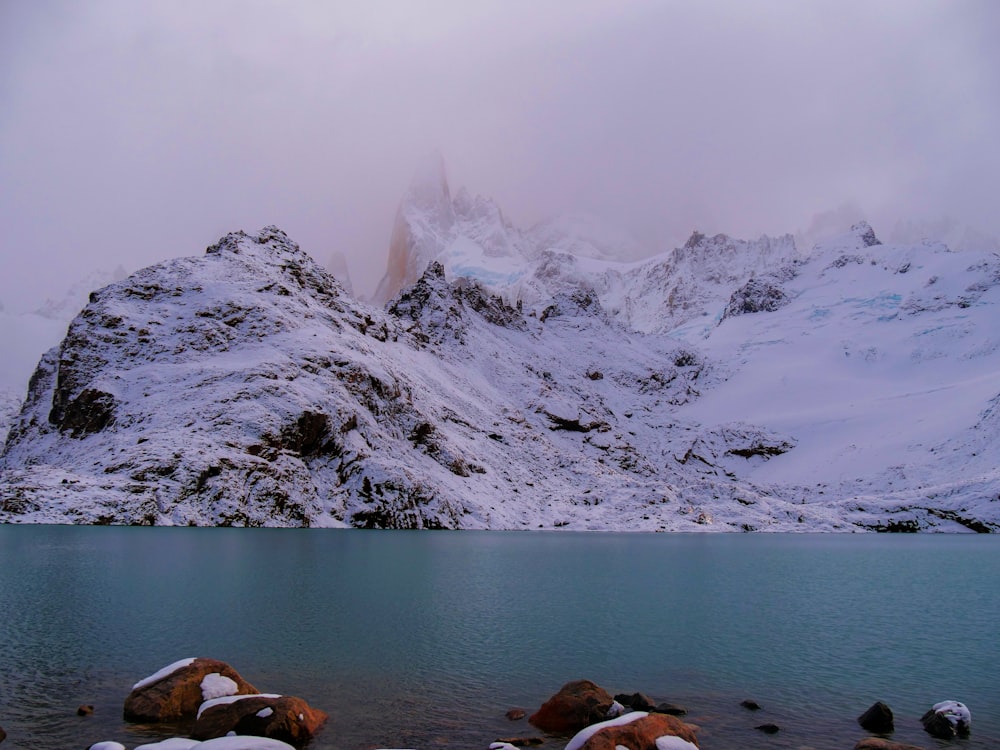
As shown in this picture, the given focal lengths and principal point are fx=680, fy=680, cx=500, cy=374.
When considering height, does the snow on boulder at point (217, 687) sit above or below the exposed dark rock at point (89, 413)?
below

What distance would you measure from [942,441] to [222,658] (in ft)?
590

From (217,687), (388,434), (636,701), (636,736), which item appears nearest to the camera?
(636,736)

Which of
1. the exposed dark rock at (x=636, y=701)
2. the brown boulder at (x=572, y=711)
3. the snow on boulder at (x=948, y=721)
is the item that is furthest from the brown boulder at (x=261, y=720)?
the snow on boulder at (x=948, y=721)

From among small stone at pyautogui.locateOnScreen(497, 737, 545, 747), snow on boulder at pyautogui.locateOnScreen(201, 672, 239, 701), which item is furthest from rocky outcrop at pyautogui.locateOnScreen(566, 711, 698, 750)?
snow on boulder at pyautogui.locateOnScreen(201, 672, 239, 701)

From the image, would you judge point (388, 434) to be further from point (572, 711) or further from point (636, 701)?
point (572, 711)

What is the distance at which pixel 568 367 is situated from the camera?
653 ft

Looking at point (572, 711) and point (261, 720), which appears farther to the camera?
point (572, 711)

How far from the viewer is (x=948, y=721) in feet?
64.0

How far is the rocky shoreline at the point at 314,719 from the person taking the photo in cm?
1669

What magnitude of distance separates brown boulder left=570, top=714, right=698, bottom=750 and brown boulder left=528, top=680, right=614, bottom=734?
102 inches

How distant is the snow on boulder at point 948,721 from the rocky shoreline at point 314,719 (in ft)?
0.09

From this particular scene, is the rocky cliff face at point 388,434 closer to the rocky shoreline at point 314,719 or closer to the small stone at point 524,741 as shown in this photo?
the rocky shoreline at point 314,719

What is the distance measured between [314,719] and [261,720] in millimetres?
1584

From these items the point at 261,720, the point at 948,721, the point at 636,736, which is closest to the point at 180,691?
the point at 261,720
